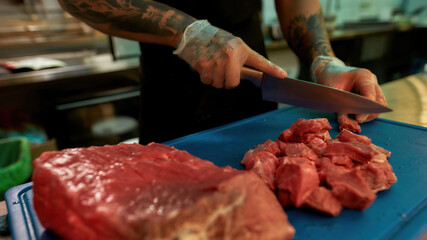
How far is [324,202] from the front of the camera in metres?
1.32

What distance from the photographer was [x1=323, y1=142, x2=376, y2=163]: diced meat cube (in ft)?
5.18

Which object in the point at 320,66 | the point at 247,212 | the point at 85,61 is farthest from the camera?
the point at 85,61

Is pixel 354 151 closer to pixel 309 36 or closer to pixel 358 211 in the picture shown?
pixel 358 211

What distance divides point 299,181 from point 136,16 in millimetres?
1669

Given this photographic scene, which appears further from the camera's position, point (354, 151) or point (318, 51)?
point (318, 51)

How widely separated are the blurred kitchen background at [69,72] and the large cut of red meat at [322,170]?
314 centimetres

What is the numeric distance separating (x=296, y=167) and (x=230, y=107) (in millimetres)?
1610

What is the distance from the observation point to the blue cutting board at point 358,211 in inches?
48.9

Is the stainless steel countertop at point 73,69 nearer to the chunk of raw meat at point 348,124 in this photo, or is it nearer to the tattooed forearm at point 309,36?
the tattooed forearm at point 309,36

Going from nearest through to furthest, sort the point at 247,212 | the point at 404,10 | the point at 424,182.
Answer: the point at 247,212 → the point at 424,182 → the point at 404,10

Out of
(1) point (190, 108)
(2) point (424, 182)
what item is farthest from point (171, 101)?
(2) point (424, 182)

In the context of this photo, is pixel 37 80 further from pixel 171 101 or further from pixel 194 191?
pixel 194 191

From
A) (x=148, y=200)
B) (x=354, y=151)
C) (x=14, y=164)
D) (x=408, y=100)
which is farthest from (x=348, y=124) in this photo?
(x=14, y=164)

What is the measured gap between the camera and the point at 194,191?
3.57 feet
